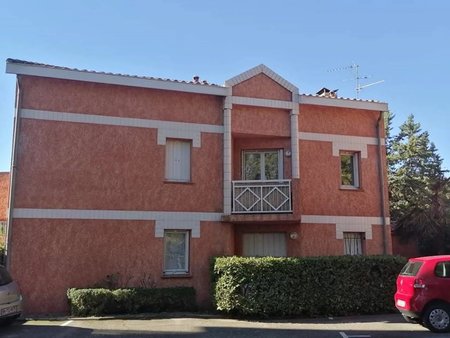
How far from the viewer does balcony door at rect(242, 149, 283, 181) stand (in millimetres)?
17438

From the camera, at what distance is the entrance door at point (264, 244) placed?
669 inches

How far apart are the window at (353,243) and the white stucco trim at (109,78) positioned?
22.5 ft

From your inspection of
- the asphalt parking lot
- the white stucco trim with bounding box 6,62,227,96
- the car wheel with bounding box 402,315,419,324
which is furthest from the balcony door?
the car wheel with bounding box 402,315,419,324

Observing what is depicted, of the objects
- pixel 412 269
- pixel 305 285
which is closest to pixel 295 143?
pixel 305 285

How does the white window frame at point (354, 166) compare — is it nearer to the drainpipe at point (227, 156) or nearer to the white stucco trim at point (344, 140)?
the white stucco trim at point (344, 140)

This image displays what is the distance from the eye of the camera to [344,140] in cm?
1792

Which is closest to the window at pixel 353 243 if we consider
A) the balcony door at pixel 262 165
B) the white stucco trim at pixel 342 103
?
the balcony door at pixel 262 165

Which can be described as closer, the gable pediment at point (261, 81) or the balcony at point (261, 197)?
the balcony at point (261, 197)

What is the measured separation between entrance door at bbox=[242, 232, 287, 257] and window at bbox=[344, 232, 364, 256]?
2.41 m

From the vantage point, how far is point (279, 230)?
16844mm

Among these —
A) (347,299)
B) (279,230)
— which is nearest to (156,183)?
(279,230)

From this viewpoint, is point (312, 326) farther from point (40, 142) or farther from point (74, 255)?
point (40, 142)

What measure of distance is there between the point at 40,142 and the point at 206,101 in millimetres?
5572

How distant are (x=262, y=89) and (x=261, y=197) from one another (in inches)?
151
